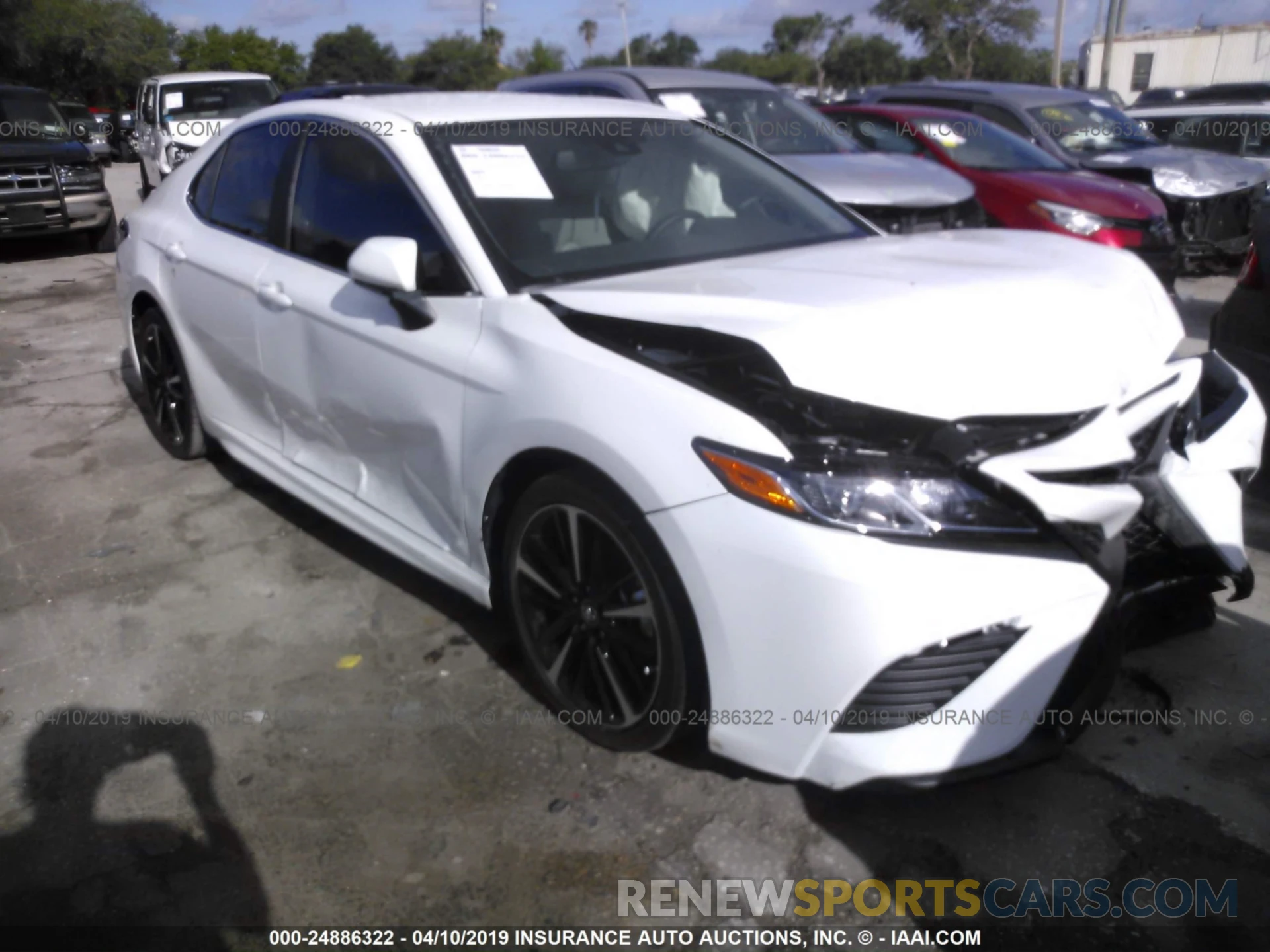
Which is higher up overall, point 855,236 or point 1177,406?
point 855,236

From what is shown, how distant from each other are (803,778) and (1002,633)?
0.54 metres

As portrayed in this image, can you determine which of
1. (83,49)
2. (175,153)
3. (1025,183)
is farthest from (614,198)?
(83,49)

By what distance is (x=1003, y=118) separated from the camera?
9.88 m

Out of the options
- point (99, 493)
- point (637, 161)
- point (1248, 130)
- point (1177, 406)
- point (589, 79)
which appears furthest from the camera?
point (1248, 130)

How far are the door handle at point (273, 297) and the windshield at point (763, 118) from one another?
4.70 meters

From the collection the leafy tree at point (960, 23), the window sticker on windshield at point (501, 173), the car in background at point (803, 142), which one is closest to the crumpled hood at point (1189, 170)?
the car in background at point (803, 142)

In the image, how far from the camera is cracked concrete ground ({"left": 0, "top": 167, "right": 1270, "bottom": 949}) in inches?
95.8

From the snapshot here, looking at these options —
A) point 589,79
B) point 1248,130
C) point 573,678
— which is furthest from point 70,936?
point 1248,130

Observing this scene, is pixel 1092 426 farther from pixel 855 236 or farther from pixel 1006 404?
pixel 855 236

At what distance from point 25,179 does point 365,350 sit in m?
9.66

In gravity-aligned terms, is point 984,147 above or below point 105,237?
above

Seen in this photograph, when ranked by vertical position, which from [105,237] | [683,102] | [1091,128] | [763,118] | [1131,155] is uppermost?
[683,102]

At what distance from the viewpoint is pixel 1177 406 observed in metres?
2.53

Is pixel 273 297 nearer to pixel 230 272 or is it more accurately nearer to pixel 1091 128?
pixel 230 272
